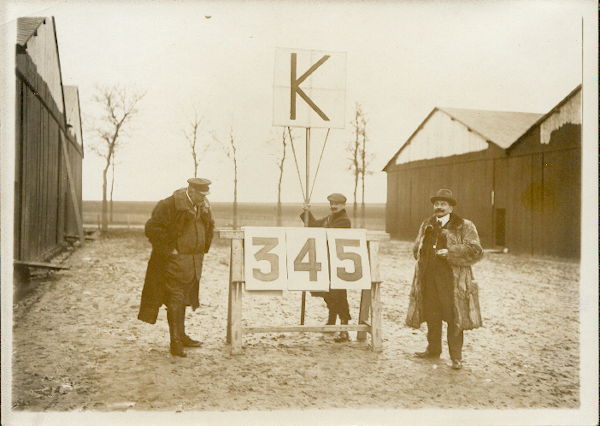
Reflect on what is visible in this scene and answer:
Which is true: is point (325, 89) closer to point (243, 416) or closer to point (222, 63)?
point (222, 63)

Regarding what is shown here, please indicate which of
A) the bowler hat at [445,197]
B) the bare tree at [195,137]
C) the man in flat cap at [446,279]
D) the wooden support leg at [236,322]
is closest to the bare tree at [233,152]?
the bare tree at [195,137]

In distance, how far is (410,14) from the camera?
5.00 m

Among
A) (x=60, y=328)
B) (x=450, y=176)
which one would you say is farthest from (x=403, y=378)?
(x=450, y=176)

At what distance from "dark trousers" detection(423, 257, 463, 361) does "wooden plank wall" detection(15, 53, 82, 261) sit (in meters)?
4.30

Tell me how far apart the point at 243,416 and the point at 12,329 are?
2.43 meters

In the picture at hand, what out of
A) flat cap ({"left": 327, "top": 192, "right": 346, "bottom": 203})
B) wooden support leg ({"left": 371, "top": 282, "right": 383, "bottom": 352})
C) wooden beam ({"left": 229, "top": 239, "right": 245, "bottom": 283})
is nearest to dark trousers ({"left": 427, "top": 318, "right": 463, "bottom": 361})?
wooden support leg ({"left": 371, "top": 282, "right": 383, "bottom": 352})

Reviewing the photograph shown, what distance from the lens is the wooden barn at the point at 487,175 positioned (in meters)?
8.80

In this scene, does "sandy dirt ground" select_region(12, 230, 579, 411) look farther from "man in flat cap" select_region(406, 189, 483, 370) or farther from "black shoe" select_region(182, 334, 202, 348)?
"man in flat cap" select_region(406, 189, 483, 370)

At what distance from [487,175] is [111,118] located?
30.5 ft

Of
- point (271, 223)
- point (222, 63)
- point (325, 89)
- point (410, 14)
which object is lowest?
point (271, 223)

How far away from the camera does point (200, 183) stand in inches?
186

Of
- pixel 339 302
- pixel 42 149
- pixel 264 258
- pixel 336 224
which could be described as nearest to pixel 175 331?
pixel 264 258

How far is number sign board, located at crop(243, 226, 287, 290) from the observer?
183 inches

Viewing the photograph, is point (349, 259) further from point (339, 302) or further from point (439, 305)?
point (439, 305)
